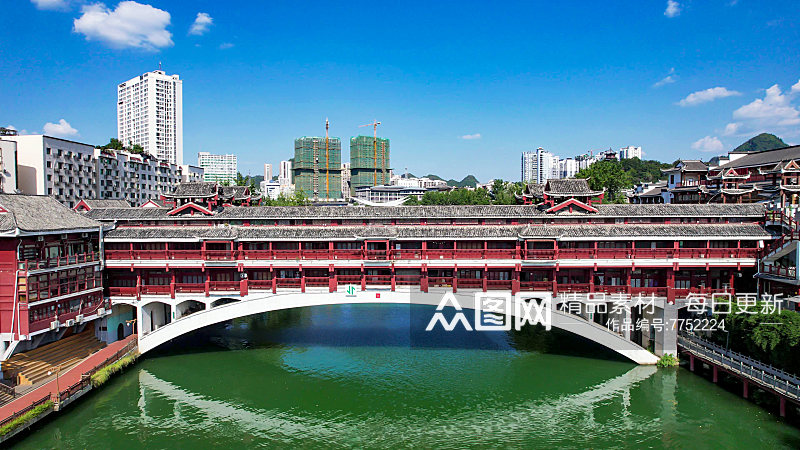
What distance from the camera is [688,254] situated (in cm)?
3036

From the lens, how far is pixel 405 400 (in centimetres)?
2591

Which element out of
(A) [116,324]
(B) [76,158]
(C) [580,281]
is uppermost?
(B) [76,158]

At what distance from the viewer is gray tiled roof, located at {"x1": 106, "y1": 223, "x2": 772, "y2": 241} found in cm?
3056

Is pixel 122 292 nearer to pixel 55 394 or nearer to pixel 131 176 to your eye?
pixel 55 394

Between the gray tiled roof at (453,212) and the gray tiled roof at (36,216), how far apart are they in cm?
648

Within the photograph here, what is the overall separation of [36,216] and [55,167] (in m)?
31.3

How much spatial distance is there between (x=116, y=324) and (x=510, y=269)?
25.6 m

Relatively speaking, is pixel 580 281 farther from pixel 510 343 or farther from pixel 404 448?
pixel 404 448

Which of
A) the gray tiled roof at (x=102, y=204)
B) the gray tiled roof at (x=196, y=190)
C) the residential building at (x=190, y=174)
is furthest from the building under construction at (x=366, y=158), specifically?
the gray tiled roof at (x=196, y=190)

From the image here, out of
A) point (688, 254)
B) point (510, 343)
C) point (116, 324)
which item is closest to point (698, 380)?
point (688, 254)

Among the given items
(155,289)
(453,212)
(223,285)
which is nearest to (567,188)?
(453,212)

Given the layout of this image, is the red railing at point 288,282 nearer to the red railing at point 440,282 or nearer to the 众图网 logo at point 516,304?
the red railing at point 440,282

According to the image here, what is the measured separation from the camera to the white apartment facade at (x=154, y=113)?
136000mm

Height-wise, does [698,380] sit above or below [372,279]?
below
